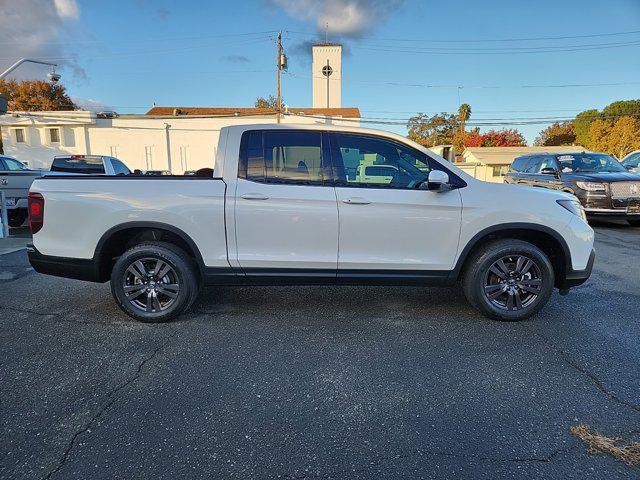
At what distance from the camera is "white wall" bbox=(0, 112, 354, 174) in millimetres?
31984

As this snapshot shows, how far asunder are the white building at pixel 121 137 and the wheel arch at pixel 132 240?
2916cm

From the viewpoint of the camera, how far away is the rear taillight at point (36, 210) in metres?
3.61

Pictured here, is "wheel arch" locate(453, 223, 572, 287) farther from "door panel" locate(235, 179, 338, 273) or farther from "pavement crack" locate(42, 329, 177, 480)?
"pavement crack" locate(42, 329, 177, 480)

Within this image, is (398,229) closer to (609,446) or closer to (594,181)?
(609,446)

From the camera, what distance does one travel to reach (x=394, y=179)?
3670 millimetres

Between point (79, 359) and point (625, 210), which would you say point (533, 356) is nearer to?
point (79, 359)

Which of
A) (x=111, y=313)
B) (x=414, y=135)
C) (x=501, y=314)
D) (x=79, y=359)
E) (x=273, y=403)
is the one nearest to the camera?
(x=273, y=403)

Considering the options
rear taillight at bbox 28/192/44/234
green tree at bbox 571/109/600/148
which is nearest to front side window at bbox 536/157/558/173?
rear taillight at bbox 28/192/44/234

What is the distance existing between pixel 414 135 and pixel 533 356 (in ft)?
235

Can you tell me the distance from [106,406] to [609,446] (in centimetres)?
304

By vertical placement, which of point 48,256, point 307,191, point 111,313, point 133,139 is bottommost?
point 111,313

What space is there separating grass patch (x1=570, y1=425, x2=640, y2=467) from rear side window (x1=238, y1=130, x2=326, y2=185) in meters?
2.68

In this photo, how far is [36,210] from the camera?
11.9ft

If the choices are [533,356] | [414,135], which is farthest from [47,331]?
[414,135]
